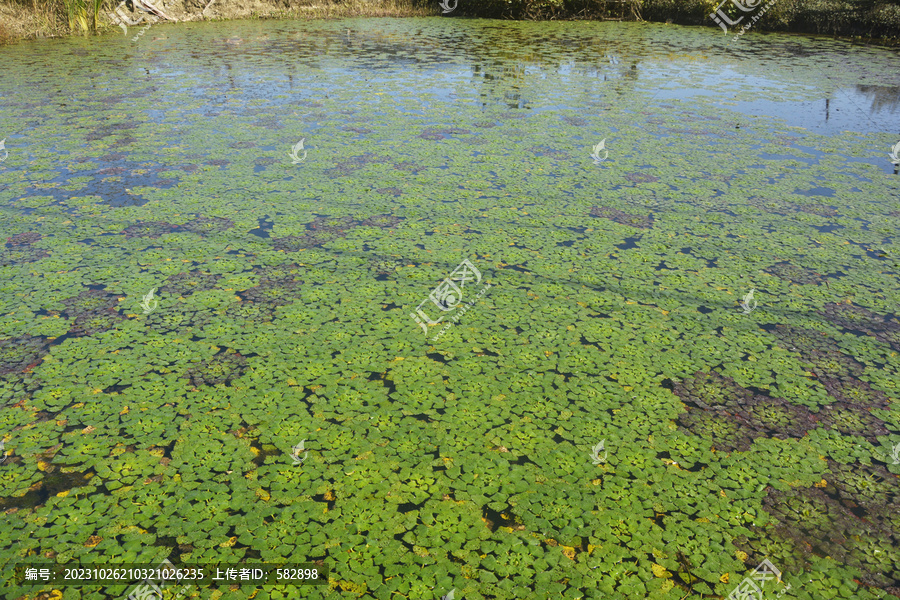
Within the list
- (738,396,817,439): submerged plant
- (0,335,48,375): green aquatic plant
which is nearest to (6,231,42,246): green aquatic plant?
(0,335,48,375): green aquatic plant

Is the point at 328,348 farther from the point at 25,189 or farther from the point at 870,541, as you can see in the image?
the point at 25,189

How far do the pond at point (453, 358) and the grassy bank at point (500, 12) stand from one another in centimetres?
713

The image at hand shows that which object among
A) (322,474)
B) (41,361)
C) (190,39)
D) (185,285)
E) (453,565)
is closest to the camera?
(453,565)

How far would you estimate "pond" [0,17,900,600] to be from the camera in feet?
6.66

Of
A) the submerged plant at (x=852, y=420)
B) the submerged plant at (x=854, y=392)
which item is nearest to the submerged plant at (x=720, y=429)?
the submerged plant at (x=852, y=420)

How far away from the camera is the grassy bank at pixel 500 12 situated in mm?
12033

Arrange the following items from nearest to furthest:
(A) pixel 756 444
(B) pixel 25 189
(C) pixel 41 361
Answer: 1. (A) pixel 756 444
2. (C) pixel 41 361
3. (B) pixel 25 189

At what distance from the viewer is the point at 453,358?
3000 millimetres

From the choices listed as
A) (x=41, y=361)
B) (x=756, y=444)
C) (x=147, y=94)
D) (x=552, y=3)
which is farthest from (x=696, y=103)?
(x=552, y=3)

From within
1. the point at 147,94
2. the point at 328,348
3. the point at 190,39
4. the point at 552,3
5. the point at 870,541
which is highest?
the point at 552,3

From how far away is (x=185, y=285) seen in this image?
359cm

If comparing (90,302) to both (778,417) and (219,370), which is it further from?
(778,417)

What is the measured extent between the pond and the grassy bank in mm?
7127

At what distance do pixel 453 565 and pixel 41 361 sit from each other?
223 centimetres
